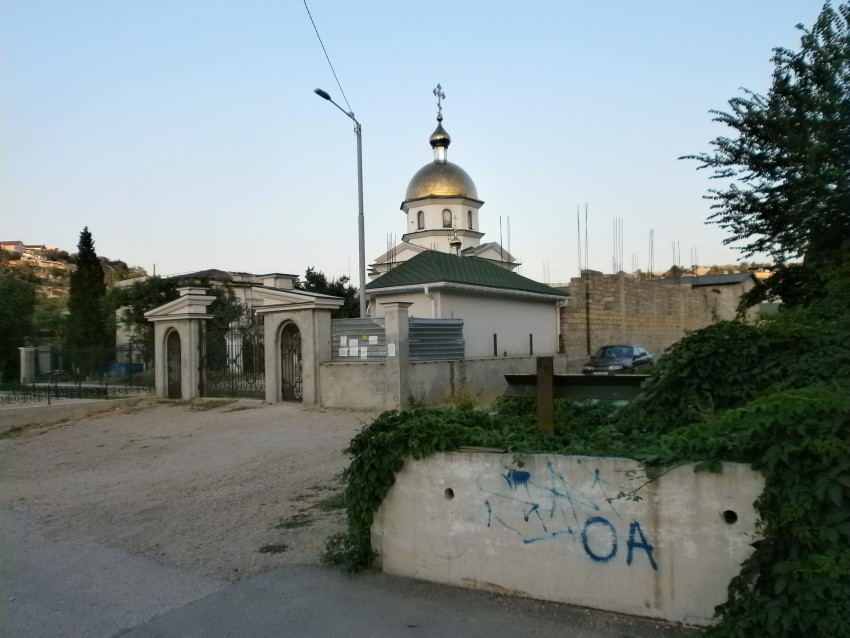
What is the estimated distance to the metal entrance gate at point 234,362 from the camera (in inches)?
762

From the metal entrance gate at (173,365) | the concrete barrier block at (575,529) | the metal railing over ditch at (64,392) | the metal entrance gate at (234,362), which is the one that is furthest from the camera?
Answer: the metal railing over ditch at (64,392)

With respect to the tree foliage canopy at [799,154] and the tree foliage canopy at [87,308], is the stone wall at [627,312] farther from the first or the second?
the tree foliage canopy at [87,308]

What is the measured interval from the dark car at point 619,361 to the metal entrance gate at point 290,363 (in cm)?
1199

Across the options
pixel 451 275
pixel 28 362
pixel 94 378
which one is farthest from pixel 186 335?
pixel 28 362

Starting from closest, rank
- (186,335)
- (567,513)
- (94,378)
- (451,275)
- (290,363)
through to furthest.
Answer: (567,513)
(290,363)
(186,335)
(94,378)
(451,275)

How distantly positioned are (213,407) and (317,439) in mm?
6832

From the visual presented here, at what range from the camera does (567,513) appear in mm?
4746

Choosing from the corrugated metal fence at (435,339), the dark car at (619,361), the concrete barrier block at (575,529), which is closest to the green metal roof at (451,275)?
the dark car at (619,361)

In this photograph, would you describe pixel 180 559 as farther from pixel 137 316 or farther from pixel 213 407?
pixel 137 316

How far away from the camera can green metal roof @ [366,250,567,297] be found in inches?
992

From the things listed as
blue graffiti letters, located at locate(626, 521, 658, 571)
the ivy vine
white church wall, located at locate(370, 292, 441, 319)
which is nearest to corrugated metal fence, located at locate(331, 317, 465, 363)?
white church wall, located at locate(370, 292, 441, 319)

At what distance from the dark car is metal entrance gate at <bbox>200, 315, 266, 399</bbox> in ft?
40.2

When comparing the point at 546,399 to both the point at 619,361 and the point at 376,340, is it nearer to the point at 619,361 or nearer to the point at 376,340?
the point at 376,340

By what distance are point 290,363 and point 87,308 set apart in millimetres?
26543
